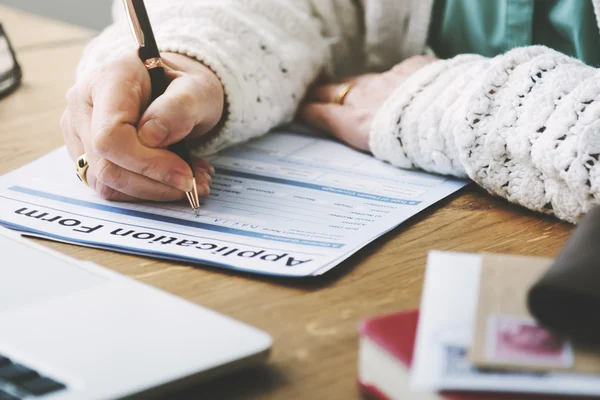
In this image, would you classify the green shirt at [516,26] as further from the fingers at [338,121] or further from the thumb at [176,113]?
the thumb at [176,113]

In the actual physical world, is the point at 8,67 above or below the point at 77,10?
above

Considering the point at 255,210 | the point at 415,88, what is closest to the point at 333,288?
the point at 255,210

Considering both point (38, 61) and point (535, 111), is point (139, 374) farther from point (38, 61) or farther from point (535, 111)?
point (38, 61)

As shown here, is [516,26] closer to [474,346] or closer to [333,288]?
[333,288]

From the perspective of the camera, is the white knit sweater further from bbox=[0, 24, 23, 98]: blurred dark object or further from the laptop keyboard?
the laptop keyboard

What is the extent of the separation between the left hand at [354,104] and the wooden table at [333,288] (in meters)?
0.15

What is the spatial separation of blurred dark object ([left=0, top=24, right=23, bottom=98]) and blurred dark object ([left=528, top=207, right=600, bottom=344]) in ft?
2.86

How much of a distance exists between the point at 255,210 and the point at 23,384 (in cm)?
30

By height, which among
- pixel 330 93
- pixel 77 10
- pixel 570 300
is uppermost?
pixel 570 300

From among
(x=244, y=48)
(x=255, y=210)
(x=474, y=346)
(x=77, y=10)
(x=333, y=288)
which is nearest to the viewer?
(x=474, y=346)

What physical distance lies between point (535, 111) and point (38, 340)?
39 cm

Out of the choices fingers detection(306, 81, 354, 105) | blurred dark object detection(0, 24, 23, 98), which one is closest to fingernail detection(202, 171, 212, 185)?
fingers detection(306, 81, 354, 105)

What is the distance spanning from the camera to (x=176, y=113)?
66 cm

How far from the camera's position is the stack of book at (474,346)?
32 cm
